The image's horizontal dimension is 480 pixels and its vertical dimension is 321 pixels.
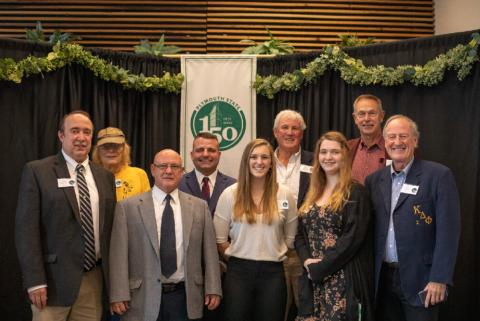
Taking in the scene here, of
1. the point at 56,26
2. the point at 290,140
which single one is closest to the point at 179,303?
the point at 290,140

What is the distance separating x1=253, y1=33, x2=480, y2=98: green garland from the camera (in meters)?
4.08

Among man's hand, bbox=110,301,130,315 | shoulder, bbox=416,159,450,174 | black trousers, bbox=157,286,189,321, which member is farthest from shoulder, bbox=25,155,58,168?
shoulder, bbox=416,159,450,174

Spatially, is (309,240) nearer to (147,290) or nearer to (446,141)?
(147,290)

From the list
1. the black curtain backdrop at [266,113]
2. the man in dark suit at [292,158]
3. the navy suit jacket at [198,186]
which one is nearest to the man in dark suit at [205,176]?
the navy suit jacket at [198,186]

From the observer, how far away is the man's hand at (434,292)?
2.94 metres

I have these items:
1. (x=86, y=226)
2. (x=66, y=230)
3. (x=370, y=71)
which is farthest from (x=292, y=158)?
(x=66, y=230)

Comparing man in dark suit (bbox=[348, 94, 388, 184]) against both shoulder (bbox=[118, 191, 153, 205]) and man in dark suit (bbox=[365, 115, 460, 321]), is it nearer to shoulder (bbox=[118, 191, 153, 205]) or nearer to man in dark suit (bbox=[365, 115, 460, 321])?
man in dark suit (bbox=[365, 115, 460, 321])

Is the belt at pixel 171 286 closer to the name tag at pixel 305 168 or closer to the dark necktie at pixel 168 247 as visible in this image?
the dark necktie at pixel 168 247

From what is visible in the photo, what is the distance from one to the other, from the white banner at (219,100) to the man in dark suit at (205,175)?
111 centimetres

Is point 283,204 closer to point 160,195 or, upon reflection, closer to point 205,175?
point 160,195

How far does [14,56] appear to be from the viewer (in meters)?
4.41

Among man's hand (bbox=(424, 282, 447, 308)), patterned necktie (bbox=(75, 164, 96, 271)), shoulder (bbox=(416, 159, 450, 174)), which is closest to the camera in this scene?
man's hand (bbox=(424, 282, 447, 308))

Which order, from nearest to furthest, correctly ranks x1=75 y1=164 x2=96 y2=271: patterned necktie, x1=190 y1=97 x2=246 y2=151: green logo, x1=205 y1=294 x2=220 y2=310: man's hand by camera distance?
1. x1=75 y1=164 x2=96 y2=271: patterned necktie
2. x1=205 y1=294 x2=220 y2=310: man's hand
3. x1=190 y1=97 x2=246 y2=151: green logo

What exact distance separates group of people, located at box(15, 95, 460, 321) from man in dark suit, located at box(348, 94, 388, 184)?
0.66 metres
